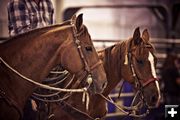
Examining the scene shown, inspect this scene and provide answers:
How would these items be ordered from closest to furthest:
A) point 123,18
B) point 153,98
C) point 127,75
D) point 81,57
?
point 81,57, point 153,98, point 127,75, point 123,18

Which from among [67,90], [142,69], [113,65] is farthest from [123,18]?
[67,90]

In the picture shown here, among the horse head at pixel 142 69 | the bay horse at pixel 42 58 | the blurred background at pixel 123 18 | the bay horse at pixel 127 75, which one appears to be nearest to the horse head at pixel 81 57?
the bay horse at pixel 42 58

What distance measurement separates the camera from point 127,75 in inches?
142

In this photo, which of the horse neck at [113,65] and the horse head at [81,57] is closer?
the horse head at [81,57]

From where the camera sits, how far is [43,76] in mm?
3102

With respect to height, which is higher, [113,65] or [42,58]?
[42,58]

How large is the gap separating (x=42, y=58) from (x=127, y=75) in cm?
84

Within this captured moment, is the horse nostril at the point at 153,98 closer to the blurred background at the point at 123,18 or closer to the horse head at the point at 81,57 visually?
the horse head at the point at 81,57

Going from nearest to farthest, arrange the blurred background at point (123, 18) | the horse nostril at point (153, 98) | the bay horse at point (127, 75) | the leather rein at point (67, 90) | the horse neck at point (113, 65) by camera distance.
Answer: the leather rein at point (67, 90) → the bay horse at point (127, 75) → the horse nostril at point (153, 98) → the horse neck at point (113, 65) → the blurred background at point (123, 18)

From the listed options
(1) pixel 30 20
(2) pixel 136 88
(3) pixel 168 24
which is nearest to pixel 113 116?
(2) pixel 136 88

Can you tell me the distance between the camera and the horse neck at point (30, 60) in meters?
3.06

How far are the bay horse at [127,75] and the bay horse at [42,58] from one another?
362 millimetres

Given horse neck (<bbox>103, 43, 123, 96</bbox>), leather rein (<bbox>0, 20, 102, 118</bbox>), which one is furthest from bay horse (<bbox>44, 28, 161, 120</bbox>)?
leather rein (<bbox>0, 20, 102, 118</bbox>)

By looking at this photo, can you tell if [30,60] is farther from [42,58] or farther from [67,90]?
[67,90]
